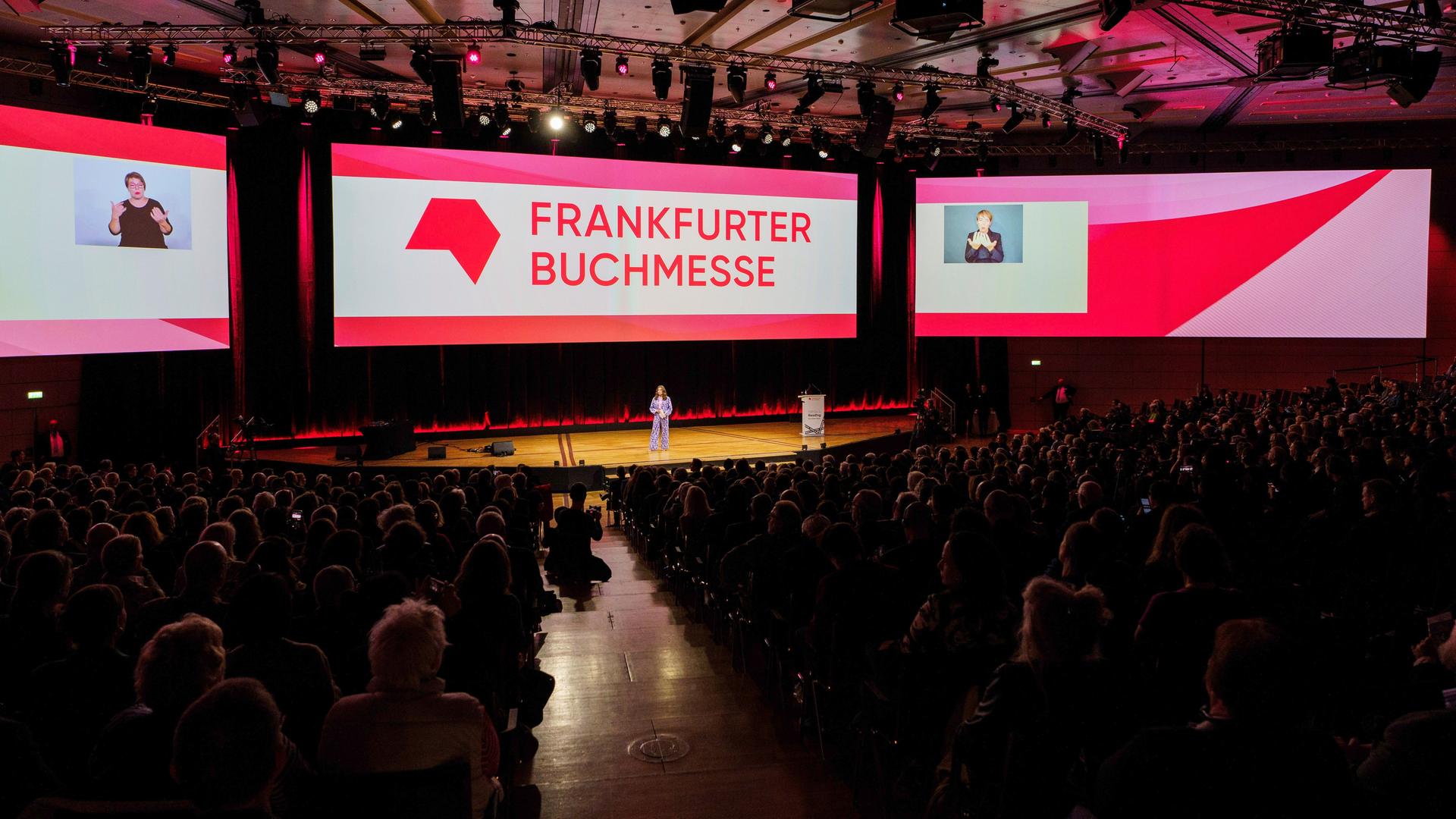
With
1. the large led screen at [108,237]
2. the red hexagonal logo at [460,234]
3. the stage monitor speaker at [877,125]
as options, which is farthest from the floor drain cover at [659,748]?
the red hexagonal logo at [460,234]

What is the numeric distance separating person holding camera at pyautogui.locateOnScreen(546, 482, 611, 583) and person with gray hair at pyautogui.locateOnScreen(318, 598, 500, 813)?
16.3ft

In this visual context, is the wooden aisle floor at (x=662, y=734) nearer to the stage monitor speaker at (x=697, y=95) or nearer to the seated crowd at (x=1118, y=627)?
the seated crowd at (x=1118, y=627)

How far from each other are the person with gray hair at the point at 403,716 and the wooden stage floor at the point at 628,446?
11.5 m

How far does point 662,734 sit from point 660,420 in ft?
36.8

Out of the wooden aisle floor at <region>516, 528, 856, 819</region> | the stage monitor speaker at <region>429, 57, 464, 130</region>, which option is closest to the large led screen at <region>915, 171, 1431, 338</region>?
the stage monitor speaker at <region>429, 57, 464, 130</region>

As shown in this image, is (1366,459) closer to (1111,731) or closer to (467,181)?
(1111,731)

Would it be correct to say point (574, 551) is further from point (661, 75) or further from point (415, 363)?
point (415, 363)

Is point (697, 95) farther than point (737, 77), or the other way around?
point (697, 95)

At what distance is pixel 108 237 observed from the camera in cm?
1208

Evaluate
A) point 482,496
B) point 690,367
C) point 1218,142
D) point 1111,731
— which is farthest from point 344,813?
point 1218,142

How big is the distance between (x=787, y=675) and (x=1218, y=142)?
17.4 m

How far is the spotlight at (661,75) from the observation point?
10.8 metres

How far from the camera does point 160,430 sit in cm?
1412

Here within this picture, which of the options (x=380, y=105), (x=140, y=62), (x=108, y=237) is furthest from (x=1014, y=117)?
(x=108, y=237)
